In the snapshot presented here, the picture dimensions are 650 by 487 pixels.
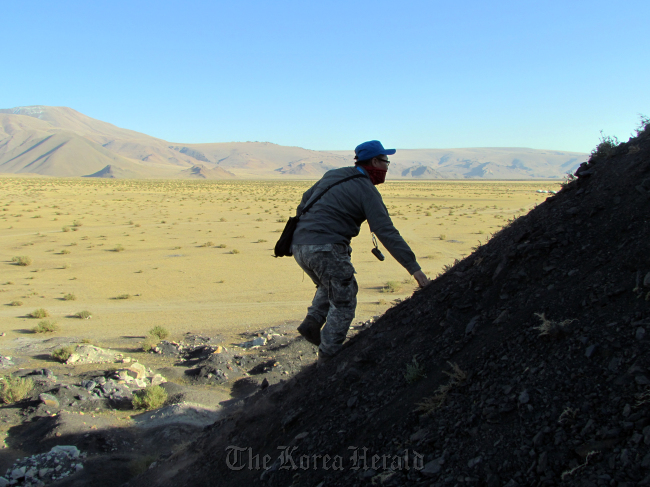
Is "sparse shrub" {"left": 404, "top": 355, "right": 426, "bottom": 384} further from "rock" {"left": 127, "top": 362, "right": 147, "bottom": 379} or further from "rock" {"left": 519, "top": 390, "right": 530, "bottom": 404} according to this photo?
"rock" {"left": 127, "top": 362, "right": 147, "bottom": 379}

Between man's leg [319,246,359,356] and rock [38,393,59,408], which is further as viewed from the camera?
rock [38,393,59,408]

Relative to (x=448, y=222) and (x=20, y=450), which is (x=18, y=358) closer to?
(x=20, y=450)

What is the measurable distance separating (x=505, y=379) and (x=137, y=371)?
17.7 ft

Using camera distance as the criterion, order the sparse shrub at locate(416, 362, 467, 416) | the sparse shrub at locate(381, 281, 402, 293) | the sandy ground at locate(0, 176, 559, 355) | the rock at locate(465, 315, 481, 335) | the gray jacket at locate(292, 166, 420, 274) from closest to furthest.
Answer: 1. the sparse shrub at locate(416, 362, 467, 416)
2. the rock at locate(465, 315, 481, 335)
3. the gray jacket at locate(292, 166, 420, 274)
4. the sandy ground at locate(0, 176, 559, 355)
5. the sparse shrub at locate(381, 281, 402, 293)

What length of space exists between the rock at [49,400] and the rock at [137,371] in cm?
98

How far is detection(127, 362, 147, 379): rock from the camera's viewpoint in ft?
20.6

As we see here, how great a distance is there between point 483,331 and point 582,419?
98 cm

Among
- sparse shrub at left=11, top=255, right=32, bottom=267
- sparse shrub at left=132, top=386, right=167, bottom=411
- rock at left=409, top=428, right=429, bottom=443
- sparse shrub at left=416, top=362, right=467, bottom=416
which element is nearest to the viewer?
rock at left=409, top=428, right=429, bottom=443

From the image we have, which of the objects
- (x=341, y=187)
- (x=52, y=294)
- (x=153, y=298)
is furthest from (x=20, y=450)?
(x=52, y=294)

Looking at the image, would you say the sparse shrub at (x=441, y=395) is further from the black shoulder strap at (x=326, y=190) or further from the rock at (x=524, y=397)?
the black shoulder strap at (x=326, y=190)

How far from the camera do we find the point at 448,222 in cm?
2673

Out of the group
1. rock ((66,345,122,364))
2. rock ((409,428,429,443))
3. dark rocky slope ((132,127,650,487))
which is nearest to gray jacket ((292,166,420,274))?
dark rocky slope ((132,127,650,487))

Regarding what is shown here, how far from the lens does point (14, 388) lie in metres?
5.49

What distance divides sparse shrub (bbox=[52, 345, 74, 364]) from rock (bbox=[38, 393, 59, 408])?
58.2 inches
